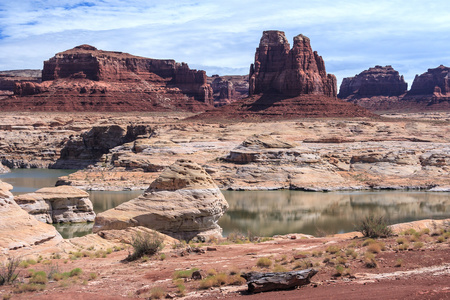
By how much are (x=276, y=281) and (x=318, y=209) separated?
29.1 m

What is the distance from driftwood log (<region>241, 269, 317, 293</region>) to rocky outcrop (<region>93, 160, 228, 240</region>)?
11098 millimetres

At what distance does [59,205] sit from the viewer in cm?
3259

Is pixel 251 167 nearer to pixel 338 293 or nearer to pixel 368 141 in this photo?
pixel 368 141

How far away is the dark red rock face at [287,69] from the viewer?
11375 cm

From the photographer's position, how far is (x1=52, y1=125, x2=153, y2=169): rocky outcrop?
89.9 meters

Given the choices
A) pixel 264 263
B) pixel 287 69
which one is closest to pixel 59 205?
pixel 264 263

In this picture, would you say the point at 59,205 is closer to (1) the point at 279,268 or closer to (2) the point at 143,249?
(2) the point at 143,249

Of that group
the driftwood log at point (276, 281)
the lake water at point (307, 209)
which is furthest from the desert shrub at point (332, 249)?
the lake water at point (307, 209)

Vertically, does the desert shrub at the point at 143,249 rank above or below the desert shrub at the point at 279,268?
below

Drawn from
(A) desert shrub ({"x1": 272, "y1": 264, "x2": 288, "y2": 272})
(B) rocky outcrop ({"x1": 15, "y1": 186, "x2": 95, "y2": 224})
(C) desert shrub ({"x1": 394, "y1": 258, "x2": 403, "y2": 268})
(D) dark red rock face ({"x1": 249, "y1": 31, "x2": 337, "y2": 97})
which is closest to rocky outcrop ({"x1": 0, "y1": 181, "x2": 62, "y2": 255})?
(A) desert shrub ({"x1": 272, "y1": 264, "x2": 288, "y2": 272})

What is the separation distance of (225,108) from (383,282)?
111m

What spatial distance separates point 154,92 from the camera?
17525 centimetres

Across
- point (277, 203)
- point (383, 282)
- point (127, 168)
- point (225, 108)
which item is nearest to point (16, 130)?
point (225, 108)

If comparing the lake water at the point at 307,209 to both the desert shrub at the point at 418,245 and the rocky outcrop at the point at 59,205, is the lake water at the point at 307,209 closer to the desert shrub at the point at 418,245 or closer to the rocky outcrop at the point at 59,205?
the rocky outcrop at the point at 59,205
